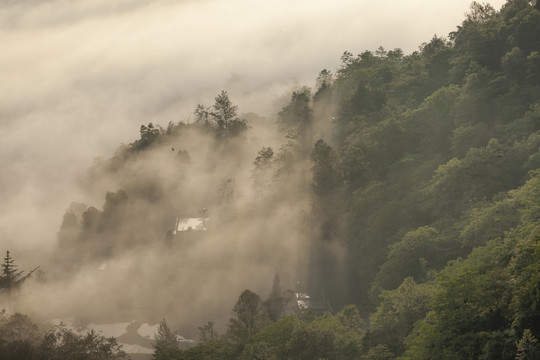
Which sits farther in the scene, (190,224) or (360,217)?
(190,224)

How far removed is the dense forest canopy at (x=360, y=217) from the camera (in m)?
50.2

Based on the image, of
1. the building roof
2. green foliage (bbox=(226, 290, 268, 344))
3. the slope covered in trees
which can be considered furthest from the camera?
the building roof

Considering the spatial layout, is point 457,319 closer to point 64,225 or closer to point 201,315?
point 201,315

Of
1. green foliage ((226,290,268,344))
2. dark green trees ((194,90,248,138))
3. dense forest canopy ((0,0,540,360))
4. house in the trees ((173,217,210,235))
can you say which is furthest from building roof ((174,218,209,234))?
green foliage ((226,290,268,344))

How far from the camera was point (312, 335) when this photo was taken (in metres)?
55.5

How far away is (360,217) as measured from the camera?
85.2 metres

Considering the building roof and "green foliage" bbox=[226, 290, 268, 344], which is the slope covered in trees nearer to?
"green foliage" bbox=[226, 290, 268, 344]

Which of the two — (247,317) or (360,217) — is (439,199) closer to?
(360,217)

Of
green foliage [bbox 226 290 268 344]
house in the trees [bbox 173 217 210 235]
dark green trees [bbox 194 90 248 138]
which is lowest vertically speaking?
green foliage [bbox 226 290 268 344]

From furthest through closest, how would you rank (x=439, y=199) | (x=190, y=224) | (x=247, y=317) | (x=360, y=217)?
(x=190, y=224) < (x=360, y=217) < (x=439, y=199) < (x=247, y=317)

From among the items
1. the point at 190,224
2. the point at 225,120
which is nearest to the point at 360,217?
the point at 190,224

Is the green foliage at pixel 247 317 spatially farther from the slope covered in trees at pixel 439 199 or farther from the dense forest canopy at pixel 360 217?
the slope covered in trees at pixel 439 199

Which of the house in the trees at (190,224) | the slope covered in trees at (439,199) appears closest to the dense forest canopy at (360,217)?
the slope covered in trees at (439,199)

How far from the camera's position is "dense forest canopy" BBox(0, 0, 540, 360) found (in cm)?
5022
